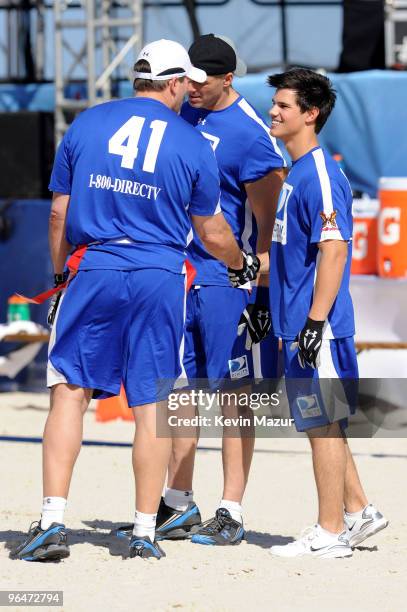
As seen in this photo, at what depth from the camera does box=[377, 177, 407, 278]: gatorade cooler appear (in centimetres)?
862

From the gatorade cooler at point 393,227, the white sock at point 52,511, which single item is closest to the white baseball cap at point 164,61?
the white sock at point 52,511

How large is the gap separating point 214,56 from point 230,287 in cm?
96

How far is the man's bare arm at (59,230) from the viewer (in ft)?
15.9

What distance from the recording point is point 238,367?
526 centimetres

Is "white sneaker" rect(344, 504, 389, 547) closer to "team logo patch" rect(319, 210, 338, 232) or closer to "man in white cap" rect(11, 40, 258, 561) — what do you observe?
"man in white cap" rect(11, 40, 258, 561)

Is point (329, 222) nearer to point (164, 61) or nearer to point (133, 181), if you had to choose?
point (133, 181)

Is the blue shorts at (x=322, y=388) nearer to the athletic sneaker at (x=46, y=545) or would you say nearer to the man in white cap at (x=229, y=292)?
the man in white cap at (x=229, y=292)

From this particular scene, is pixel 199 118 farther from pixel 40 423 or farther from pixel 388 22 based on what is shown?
pixel 388 22

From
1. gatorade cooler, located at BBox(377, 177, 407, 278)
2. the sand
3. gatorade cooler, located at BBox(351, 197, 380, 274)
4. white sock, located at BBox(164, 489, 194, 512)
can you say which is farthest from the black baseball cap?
gatorade cooler, located at BBox(351, 197, 380, 274)

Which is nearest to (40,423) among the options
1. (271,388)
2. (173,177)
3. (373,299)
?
(373,299)

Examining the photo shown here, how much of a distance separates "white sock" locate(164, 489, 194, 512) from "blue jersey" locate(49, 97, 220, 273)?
1.10 m

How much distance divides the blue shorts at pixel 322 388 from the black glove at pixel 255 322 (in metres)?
0.33

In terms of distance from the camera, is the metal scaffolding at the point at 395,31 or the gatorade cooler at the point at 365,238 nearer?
the gatorade cooler at the point at 365,238

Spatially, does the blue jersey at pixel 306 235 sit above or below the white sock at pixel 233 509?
above
